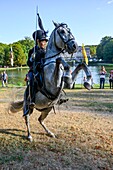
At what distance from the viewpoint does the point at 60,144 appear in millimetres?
6188

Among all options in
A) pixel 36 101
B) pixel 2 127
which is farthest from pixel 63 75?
pixel 2 127

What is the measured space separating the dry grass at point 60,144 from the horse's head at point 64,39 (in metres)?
2.27

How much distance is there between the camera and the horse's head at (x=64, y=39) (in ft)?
15.7

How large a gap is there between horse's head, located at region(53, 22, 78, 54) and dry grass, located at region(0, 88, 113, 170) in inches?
89.3

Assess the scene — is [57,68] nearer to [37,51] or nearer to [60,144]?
[37,51]

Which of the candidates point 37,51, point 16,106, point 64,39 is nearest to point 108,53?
point 16,106

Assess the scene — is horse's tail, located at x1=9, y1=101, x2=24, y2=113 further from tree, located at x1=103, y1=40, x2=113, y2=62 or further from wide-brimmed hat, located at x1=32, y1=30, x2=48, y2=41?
tree, located at x1=103, y1=40, x2=113, y2=62

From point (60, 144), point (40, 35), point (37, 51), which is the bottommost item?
point (60, 144)

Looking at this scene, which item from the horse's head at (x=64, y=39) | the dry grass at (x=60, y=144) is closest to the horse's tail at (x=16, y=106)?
the dry grass at (x=60, y=144)

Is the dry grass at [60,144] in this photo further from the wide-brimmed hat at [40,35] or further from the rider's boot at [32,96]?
the wide-brimmed hat at [40,35]

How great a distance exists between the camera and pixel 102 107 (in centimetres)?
1182

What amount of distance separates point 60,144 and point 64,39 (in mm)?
2818

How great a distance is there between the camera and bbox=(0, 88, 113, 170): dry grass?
4992mm

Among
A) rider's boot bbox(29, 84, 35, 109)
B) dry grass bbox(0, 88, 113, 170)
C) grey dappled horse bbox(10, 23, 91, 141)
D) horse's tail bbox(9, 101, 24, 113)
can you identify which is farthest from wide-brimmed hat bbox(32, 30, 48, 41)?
horse's tail bbox(9, 101, 24, 113)
